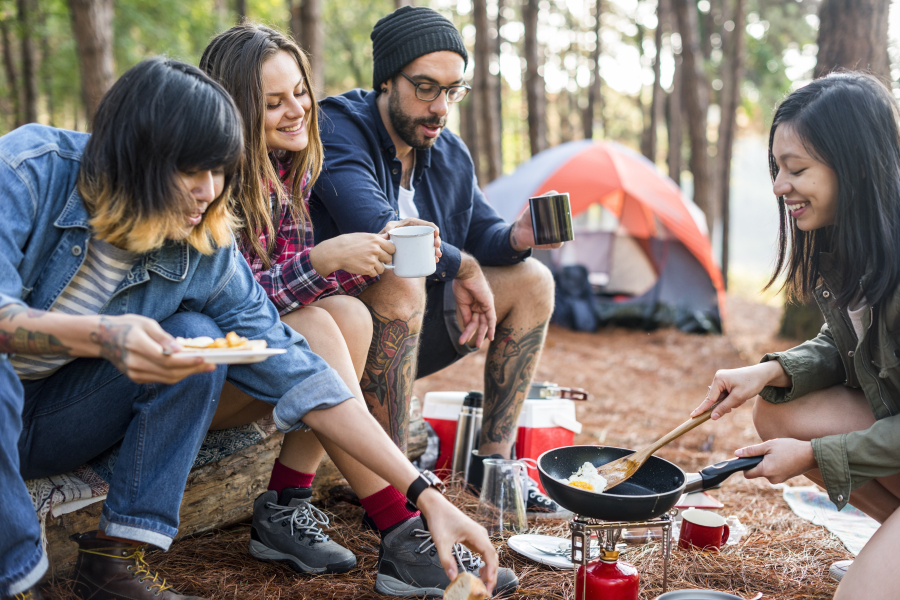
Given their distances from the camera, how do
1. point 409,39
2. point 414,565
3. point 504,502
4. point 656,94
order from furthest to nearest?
point 656,94 < point 409,39 < point 504,502 < point 414,565

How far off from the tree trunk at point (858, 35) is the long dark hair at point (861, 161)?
14.6ft

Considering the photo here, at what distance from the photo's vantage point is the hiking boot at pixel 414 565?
1.97m

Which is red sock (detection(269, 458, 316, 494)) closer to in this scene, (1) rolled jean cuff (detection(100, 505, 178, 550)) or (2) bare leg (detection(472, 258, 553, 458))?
(1) rolled jean cuff (detection(100, 505, 178, 550))

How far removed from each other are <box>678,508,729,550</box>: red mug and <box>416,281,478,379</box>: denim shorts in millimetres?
1013

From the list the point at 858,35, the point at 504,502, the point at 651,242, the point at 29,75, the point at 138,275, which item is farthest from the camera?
the point at 29,75

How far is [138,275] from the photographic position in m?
1.69

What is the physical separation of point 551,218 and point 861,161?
990 mm

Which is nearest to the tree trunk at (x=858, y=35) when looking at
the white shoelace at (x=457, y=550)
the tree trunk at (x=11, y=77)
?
the white shoelace at (x=457, y=550)

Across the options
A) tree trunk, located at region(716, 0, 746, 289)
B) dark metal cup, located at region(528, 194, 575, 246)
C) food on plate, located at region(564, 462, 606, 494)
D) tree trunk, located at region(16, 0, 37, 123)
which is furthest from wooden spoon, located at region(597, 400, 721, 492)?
tree trunk, located at region(16, 0, 37, 123)

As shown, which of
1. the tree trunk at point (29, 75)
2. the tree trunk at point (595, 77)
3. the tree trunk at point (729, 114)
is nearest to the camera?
the tree trunk at point (29, 75)

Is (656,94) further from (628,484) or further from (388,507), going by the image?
(388,507)

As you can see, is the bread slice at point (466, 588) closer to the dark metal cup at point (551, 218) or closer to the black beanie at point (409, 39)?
the dark metal cup at point (551, 218)

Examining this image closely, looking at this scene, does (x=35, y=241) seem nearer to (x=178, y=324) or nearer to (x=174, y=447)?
(x=178, y=324)

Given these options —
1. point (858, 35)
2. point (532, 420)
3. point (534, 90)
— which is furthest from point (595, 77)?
point (532, 420)
